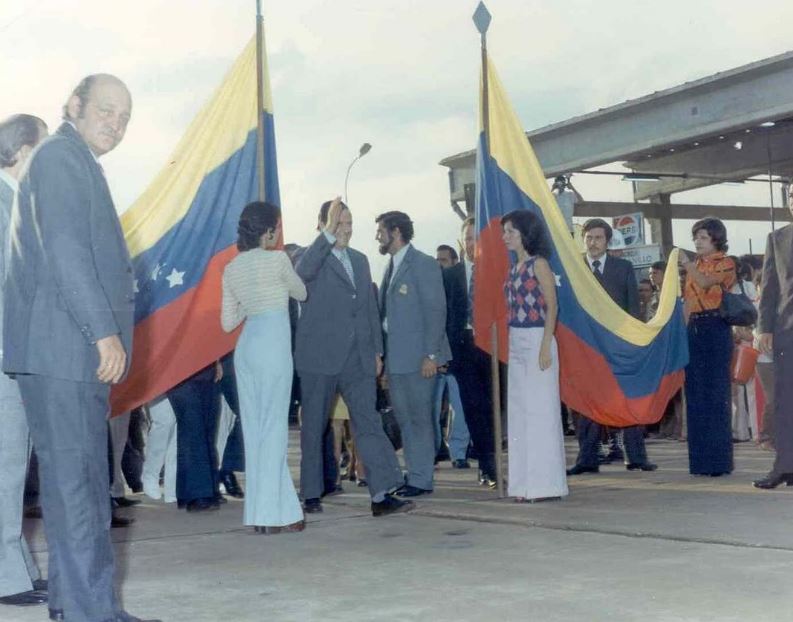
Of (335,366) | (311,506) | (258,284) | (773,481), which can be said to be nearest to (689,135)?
(773,481)

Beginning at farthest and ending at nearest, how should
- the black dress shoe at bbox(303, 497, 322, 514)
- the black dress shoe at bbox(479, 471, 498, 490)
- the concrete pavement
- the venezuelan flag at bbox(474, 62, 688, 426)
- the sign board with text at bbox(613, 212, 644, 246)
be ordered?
1. the sign board with text at bbox(613, 212, 644, 246)
2. the black dress shoe at bbox(479, 471, 498, 490)
3. the venezuelan flag at bbox(474, 62, 688, 426)
4. the black dress shoe at bbox(303, 497, 322, 514)
5. the concrete pavement

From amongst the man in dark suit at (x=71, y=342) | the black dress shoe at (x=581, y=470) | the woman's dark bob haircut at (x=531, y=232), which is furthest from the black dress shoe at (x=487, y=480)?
the man in dark suit at (x=71, y=342)

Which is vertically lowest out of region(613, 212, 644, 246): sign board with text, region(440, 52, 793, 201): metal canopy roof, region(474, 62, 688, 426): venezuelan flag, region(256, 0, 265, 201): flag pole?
region(474, 62, 688, 426): venezuelan flag

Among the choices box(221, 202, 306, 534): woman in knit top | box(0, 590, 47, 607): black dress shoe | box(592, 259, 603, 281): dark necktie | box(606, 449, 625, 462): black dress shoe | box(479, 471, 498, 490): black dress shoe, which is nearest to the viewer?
box(0, 590, 47, 607): black dress shoe

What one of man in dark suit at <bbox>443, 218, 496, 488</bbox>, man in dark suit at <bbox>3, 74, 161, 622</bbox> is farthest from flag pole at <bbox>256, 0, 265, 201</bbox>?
man in dark suit at <bbox>3, 74, 161, 622</bbox>

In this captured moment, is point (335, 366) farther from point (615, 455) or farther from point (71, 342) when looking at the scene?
point (615, 455)

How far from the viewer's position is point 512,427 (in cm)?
855

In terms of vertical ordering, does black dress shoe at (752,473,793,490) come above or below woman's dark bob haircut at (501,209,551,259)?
below

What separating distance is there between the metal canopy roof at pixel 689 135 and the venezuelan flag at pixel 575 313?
13.5 m

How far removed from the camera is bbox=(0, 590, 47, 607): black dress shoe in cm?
523

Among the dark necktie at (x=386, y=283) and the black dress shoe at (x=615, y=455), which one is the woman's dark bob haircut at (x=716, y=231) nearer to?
the dark necktie at (x=386, y=283)

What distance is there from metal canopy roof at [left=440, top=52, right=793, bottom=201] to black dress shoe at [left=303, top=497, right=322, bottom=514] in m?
16.0

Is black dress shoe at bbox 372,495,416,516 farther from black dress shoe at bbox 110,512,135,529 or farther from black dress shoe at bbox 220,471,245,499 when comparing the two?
black dress shoe at bbox 220,471,245,499

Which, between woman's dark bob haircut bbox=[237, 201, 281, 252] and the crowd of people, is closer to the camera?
the crowd of people
